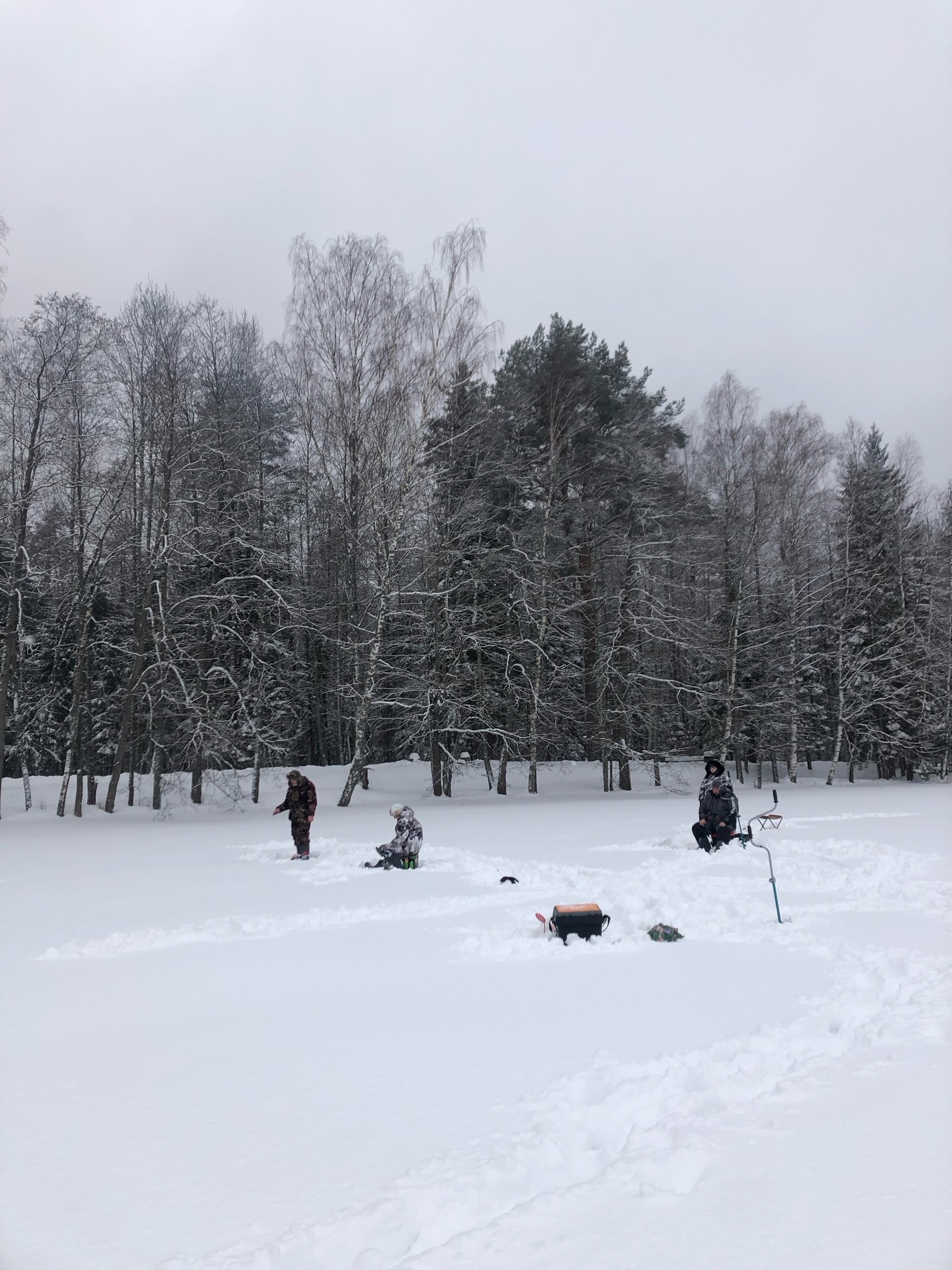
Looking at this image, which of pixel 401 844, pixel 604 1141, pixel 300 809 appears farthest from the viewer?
pixel 300 809

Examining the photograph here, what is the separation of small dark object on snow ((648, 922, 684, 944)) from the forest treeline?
11707 millimetres

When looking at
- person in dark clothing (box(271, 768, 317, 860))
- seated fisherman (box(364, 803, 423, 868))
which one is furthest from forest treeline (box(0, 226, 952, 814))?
seated fisherman (box(364, 803, 423, 868))

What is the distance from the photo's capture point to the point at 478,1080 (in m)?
3.84

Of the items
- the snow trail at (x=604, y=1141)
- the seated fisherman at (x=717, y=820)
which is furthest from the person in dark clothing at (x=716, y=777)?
the snow trail at (x=604, y=1141)

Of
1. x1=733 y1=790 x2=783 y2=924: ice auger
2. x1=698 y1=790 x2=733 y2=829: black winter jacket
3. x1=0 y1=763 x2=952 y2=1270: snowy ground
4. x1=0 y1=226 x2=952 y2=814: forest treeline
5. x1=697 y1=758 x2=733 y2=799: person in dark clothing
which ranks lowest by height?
x1=0 y1=763 x2=952 y2=1270: snowy ground

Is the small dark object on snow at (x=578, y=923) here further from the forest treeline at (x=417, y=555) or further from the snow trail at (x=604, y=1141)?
the forest treeline at (x=417, y=555)

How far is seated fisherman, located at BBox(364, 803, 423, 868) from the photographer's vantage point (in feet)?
34.3

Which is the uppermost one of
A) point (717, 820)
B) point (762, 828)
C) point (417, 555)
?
point (417, 555)

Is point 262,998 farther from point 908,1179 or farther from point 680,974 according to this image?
point 908,1179

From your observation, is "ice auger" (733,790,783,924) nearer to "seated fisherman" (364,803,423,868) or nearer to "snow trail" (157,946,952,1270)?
"snow trail" (157,946,952,1270)

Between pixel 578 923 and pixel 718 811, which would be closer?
pixel 578 923

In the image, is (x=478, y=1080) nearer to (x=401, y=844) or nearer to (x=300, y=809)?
(x=401, y=844)

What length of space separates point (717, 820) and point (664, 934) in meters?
4.98

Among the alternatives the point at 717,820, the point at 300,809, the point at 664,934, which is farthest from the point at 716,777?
the point at 300,809
